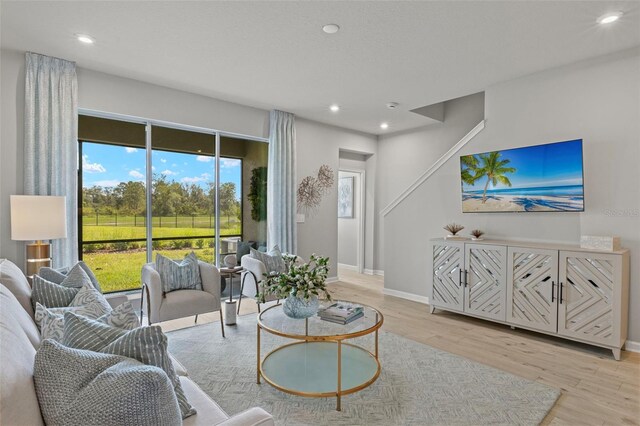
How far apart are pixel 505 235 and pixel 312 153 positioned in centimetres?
321

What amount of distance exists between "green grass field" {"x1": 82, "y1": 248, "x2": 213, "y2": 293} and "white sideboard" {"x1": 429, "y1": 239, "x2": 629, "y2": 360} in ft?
12.3

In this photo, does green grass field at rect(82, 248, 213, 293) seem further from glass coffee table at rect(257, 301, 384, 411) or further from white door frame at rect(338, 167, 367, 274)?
white door frame at rect(338, 167, 367, 274)

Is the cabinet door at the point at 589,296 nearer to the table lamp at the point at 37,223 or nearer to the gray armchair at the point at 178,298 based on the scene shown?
the gray armchair at the point at 178,298

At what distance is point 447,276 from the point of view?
4.18 m

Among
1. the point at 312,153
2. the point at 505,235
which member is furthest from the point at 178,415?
the point at 312,153

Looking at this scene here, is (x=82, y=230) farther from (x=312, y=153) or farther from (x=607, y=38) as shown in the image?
(x=607, y=38)

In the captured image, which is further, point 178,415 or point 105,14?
point 105,14

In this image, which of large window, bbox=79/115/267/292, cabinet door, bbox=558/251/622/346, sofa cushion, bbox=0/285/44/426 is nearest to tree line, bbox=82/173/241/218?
large window, bbox=79/115/267/292

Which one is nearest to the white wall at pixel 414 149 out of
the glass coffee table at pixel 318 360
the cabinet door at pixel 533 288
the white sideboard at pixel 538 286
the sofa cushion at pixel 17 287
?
the white sideboard at pixel 538 286

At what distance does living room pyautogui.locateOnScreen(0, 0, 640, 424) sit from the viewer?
2.56m

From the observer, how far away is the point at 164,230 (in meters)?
4.52

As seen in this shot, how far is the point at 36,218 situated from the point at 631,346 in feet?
18.0

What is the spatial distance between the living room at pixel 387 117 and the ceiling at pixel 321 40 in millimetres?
20

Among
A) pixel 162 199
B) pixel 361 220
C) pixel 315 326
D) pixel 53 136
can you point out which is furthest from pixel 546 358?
pixel 53 136
